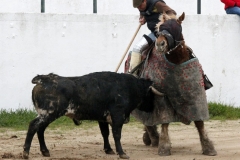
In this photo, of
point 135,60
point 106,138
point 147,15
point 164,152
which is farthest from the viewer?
point 147,15

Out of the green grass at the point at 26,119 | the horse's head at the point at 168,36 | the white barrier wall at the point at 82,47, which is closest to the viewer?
the horse's head at the point at 168,36

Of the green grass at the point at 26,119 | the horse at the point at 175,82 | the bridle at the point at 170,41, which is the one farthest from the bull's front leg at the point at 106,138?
the green grass at the point at 26,119

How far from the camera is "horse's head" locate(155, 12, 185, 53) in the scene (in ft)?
28.0

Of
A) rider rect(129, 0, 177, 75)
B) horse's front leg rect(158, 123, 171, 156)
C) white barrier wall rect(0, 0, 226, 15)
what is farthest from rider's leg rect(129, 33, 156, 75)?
white barrier wall rect(0, 0, 226, 15)

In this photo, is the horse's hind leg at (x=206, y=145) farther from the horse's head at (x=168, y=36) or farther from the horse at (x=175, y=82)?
the horse's head at (x=168, y=36)

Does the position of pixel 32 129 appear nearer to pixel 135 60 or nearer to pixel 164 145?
pixel 164 145

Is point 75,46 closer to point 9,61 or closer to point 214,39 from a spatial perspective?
point 9,61

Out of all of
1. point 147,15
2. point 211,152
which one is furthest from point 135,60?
point 211,152

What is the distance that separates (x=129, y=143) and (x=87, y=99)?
2.08m

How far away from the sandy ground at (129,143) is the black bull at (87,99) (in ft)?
1.47

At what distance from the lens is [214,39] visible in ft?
46.7

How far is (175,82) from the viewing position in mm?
9078

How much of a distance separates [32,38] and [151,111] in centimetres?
415

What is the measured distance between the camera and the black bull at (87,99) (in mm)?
8625
